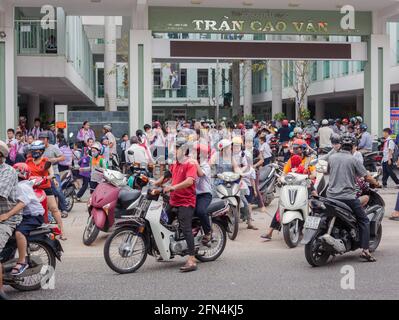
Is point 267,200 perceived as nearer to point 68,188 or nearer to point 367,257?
point 68,188

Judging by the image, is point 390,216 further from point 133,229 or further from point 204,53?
point 204,53

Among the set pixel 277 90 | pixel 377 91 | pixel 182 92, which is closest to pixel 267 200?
pixel 377 91

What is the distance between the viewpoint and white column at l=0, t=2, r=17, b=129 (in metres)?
18.2

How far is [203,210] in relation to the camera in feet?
27.5

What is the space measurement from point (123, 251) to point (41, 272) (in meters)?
1.09

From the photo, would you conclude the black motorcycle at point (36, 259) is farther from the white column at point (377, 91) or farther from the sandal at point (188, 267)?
the white column at point (377, 91)

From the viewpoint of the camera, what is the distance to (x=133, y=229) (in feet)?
25.7

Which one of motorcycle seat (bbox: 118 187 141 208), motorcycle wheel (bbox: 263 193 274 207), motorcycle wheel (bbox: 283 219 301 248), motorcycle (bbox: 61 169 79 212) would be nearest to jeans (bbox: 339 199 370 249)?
motorcycle wheel (bbox: 283 219 301 248)

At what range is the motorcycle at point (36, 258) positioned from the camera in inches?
272

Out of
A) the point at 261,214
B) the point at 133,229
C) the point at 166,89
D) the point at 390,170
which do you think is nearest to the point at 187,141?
the point at 133,229

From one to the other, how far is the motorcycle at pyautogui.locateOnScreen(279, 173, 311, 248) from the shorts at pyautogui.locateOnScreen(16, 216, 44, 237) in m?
3.91

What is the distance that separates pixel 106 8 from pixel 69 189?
7.78 metres

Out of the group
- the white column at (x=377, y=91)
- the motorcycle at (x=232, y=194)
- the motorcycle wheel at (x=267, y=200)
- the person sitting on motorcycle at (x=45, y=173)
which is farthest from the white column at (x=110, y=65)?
the person sitting on motorcycle at (x=45, y=173)

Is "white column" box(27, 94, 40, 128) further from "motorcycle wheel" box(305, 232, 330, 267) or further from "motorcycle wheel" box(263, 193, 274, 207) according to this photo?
"motorcycle wheel" box(305, 232, 330, 267)
